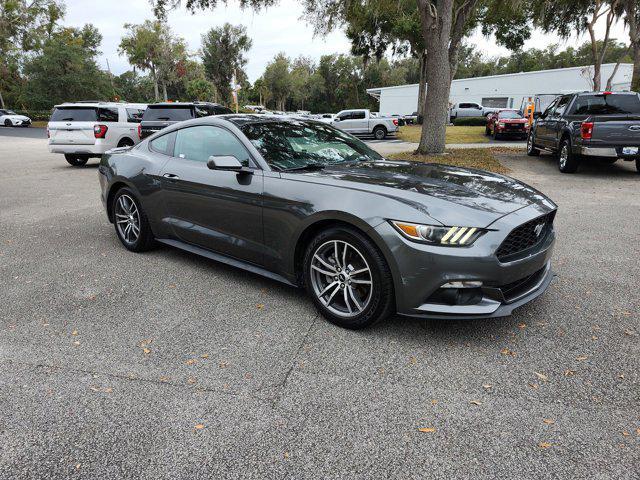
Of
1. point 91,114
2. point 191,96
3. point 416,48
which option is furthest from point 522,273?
point 191,96

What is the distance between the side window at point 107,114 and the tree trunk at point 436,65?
29.1 feet

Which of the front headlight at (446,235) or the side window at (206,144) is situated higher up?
the side window at (206,144)

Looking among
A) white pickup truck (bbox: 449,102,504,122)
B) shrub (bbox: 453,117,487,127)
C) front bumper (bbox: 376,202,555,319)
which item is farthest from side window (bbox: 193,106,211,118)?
white pickup truck (bbox: 449,102,504,122)

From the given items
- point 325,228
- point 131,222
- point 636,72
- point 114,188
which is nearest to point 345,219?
point 325,228

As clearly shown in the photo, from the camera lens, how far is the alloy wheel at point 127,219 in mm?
5121

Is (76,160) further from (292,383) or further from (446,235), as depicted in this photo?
(446,235)

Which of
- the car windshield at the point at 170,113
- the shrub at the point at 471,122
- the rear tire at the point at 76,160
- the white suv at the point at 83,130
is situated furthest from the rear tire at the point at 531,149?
Answer: the shrub at the point at 471,122

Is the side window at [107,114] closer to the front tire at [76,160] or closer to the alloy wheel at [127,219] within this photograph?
the front tire at [76,160]

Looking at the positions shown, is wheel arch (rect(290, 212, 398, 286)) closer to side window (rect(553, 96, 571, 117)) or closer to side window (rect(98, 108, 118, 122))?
side window (rect(553, 96, 571, 117))

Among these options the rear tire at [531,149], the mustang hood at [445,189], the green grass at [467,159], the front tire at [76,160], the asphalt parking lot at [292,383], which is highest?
the mustang hood at [445,189]

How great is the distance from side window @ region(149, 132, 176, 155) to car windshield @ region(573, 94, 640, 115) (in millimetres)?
9750

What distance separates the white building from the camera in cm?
3447

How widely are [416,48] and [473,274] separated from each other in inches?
1318

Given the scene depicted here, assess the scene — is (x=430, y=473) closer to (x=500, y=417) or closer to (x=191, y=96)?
(x=500, y=417)
